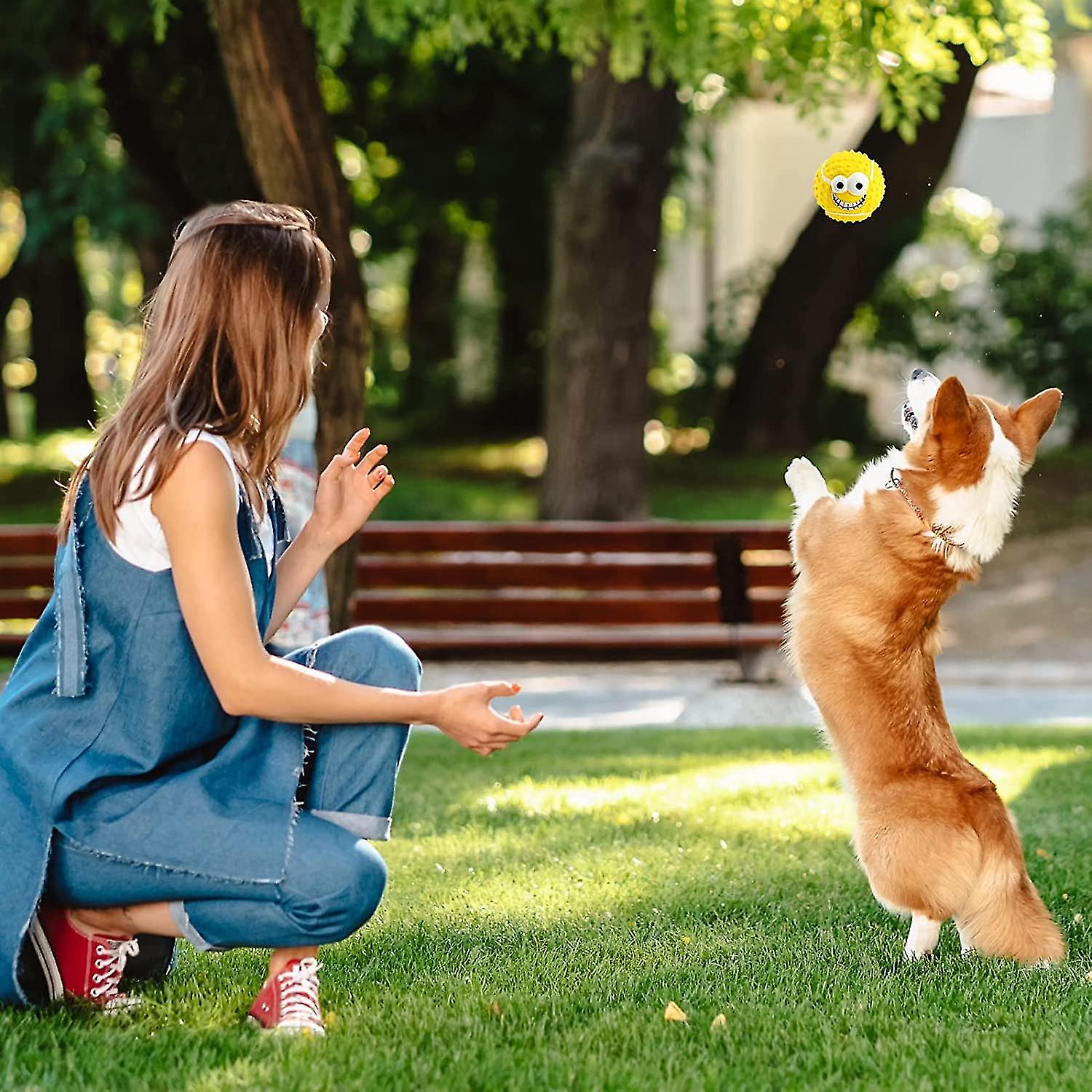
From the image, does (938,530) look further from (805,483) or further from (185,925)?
(185,925)

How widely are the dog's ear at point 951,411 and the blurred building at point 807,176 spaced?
1483 cm

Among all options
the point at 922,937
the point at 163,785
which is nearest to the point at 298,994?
the point at 163,785

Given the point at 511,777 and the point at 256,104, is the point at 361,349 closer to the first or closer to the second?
the point at 256,104

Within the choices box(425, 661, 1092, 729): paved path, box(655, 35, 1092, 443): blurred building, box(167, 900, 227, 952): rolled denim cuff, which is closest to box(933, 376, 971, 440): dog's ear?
box(167, 900, 227, 952): rolled denim cuff

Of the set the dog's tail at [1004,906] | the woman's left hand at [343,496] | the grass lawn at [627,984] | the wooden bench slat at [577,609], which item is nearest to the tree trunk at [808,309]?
the wooden bench slat at [577,609]

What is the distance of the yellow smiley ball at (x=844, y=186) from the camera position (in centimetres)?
506

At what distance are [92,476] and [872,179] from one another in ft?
10.6

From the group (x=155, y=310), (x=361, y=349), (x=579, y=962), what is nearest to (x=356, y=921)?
(x=579, y=962)

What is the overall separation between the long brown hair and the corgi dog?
5.17 ft

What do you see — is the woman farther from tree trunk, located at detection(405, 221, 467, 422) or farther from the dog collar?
tree trunk, located at detection(405, 221, 467, 422)

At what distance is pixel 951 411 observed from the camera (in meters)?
3.82

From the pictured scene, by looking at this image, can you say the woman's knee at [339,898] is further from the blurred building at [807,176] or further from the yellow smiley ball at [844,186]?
the blurred building at [807,176]

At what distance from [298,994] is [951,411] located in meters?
2.05

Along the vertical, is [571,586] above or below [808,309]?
above
